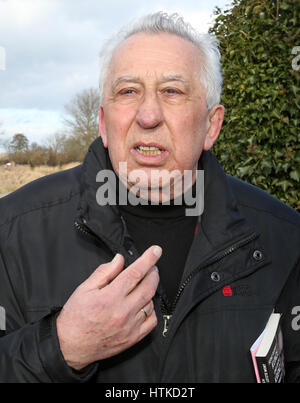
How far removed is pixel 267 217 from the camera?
7.51 feet

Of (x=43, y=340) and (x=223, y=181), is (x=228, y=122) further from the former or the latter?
(x=43, y=340)

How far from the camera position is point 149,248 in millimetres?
1642

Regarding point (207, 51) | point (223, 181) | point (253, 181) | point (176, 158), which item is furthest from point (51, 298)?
point (253, 181)

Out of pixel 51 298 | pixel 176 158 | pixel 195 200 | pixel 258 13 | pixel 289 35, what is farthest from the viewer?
pixel 258 13

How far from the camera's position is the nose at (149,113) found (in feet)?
6.42

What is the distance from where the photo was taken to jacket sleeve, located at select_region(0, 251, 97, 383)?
1577 mm

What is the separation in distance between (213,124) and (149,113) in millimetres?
526

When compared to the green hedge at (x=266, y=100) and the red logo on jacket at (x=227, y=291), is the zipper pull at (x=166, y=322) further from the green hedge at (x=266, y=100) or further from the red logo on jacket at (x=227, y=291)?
the green hedge at (x=266, y=100)

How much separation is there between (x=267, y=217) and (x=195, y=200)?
0.39 metres
